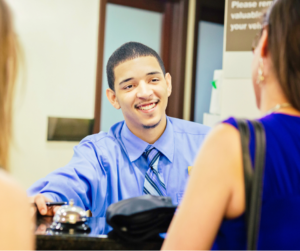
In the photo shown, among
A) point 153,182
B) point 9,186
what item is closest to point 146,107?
point 153,182

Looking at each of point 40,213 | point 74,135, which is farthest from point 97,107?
point 40,213

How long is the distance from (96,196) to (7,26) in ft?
4.21

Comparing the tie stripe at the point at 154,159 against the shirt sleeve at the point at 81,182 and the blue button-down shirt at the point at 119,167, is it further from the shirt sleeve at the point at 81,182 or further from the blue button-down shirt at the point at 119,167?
the shirt sleeve at the point at 81,182

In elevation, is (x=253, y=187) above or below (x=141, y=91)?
below

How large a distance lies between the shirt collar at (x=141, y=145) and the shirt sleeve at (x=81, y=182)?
0.55 feet

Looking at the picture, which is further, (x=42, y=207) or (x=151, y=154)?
(x=151, y=154)

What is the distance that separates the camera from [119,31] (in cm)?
352

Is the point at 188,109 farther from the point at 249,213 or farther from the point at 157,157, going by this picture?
the point at 249,213

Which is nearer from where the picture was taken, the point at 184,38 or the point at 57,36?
the point at 57,36

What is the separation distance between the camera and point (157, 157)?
Answer: 6.01 feet

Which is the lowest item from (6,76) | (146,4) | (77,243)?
(77,243)

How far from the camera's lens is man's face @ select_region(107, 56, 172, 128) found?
1905 millimetres

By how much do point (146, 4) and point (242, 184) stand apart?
A: 334 cm

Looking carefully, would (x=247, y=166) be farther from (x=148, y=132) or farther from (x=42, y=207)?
(x=148, y=132)
